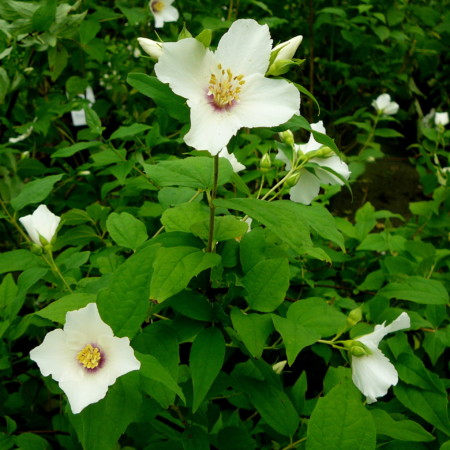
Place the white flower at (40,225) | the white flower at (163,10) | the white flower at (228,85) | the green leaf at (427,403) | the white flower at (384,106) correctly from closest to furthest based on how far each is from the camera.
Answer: the white flower at (228,85), the green leaf at (427,403), the white flower at (40,225), the white flower at (163,10), the white flower at (384,106)

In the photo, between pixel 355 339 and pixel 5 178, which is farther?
pixel 5 178

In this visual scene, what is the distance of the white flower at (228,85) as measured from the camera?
2.29ft

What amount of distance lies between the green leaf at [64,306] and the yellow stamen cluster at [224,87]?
385mm

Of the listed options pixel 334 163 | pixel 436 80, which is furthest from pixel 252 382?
pixel 436 80

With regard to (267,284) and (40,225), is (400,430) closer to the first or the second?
(267,284)

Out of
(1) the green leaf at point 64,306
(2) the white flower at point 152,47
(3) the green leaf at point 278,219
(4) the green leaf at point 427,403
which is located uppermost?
(2) the white flower at point 152,47

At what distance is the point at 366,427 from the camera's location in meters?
0.60

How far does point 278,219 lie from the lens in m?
0.69

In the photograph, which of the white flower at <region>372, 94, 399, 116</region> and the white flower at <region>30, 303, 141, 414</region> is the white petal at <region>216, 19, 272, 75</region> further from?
the white flower at <region>372, 94, 399, 116</region>

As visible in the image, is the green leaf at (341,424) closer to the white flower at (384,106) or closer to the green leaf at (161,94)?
the green leaf at (161,94)

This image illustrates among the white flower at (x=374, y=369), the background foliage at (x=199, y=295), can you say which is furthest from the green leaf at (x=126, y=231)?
the white flower at (x=374, y=369)

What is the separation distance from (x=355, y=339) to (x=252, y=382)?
22 centimetres

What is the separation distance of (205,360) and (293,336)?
15 cm

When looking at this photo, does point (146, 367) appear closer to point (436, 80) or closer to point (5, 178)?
point (5, 178)
